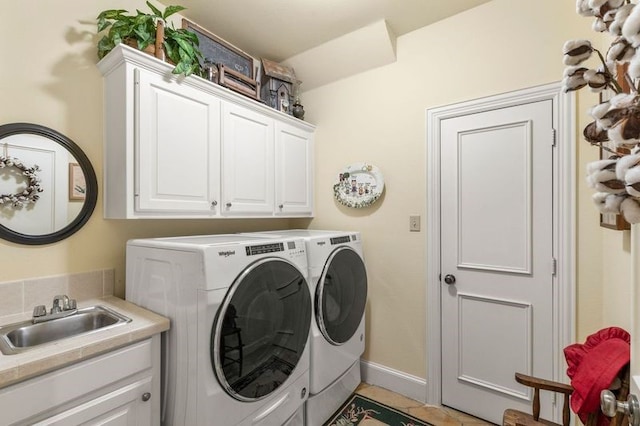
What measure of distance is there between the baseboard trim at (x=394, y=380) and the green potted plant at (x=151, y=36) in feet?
7.97

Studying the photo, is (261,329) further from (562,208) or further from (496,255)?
(562,208)

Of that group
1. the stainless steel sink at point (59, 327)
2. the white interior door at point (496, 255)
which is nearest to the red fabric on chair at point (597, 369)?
the white interior door at point (496, 255)

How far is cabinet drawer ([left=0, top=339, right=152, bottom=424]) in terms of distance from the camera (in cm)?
94

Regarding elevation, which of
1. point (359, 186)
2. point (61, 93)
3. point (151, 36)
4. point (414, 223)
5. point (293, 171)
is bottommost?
point (414, 223)

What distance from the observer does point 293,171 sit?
2.42 meters

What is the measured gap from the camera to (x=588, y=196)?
1562 millimetres

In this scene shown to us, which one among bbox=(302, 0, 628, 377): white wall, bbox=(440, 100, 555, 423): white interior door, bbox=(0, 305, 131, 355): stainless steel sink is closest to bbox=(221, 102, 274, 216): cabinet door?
bbox=(302, 0, 628, 377): white wall

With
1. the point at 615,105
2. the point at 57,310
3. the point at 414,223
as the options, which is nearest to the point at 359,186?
the point at 414,223

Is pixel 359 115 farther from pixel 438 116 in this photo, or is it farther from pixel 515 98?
pixel 515 98

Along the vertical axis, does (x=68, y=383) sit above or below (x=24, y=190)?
below

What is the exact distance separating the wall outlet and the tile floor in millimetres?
1237

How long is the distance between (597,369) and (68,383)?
186cm

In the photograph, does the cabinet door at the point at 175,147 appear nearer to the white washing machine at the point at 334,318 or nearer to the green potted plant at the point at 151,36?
the green potted plant at the point at 151,36

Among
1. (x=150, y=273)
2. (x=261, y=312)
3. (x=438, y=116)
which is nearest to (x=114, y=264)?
(x=150, y=273)
